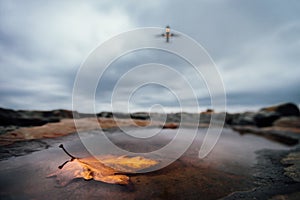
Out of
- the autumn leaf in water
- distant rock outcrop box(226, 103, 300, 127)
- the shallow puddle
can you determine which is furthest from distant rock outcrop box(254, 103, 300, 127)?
the autumn leaf in water

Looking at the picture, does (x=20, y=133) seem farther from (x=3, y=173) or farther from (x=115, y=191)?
(x=115, y=191)

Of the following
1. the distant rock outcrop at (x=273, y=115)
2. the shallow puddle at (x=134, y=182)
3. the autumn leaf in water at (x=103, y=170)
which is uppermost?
the distant rock outcrop at (x=273, y=115)

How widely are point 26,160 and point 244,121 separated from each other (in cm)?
2850

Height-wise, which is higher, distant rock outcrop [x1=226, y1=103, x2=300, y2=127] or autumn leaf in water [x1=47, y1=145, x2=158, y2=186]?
distant rock outcrop [x1=226, y1=103, x2=300, y2=127]

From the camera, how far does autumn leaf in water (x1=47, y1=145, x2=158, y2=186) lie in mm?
4157

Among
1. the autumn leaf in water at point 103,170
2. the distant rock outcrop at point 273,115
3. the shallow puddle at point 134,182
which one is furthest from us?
the distant rock outcrop at point 273,115

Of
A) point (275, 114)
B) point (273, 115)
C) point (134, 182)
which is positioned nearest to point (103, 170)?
point (134, 182)

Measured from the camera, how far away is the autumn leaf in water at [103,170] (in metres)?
4.16

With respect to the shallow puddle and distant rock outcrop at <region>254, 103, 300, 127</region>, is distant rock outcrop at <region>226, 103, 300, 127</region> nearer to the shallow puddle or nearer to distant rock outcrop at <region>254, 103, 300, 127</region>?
distant rock outcrop at <region>254, 103, 300, 127</region>

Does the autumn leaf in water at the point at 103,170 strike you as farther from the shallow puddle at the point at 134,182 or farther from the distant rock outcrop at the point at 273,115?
the distant rock outcrop at the point at 273,115

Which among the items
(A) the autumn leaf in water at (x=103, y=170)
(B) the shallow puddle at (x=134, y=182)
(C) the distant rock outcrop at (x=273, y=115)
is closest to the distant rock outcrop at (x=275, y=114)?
(C) the distant rock outcrop at (x=273, y=115)

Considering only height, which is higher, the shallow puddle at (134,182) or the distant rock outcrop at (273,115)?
the distant rock outcrop at (273,115)

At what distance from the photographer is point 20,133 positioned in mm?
8672

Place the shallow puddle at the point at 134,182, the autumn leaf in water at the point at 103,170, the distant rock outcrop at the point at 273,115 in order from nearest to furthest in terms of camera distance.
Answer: the shallow puddle at the point at 134,182 < the autumn leaf in water at the point at 103,170 < the distant rock outcrop at the point at 273,115
